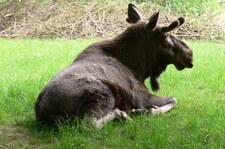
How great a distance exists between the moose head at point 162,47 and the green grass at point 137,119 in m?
0.60

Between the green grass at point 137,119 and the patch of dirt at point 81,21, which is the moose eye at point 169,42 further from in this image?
the patch of dirt at point 81,21

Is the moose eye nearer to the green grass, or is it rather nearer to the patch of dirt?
the green grass

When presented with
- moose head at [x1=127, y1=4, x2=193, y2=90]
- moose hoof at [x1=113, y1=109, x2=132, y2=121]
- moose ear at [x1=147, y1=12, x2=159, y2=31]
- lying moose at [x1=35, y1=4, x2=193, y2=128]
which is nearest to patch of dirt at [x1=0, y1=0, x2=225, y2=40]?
moose head at [x1=127, y1=4, x2=193, y2=90]

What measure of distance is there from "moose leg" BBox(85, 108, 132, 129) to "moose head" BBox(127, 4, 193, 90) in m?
1.34

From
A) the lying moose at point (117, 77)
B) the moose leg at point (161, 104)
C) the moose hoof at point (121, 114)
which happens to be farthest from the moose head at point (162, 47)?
the moose hoof at point (121, 114)

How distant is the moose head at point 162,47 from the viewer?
665 centimetres

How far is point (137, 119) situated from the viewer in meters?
5.96

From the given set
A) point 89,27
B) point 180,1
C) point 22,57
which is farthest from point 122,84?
point 180,1

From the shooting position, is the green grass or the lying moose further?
the lying moose

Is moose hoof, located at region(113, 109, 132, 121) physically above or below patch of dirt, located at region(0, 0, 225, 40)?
above

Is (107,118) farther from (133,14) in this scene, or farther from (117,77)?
(133,14)

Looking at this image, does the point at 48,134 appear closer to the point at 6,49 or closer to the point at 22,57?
the point at 22,57

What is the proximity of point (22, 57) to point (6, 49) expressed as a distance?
6.13 ft

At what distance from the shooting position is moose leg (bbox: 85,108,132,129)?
17.7ft
